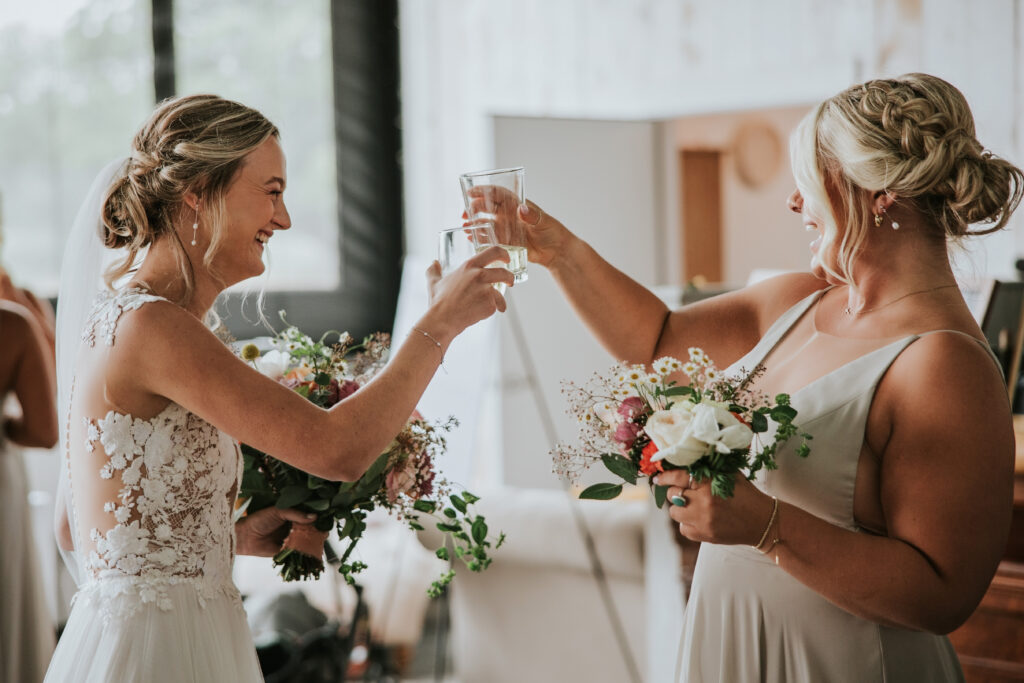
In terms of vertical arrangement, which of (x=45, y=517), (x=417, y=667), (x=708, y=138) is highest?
(x=708, y=138)

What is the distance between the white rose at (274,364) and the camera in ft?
6.09

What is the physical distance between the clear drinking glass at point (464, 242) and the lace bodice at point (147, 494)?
46cm

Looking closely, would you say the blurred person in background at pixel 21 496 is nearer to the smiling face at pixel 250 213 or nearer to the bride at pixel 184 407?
the bride at pixel 184 407

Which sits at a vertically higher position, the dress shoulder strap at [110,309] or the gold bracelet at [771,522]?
the dress shoulder strap at [110,309]

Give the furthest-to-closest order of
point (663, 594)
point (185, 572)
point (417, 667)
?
point (417, 667) < point (663, 594) < point (185, 572)

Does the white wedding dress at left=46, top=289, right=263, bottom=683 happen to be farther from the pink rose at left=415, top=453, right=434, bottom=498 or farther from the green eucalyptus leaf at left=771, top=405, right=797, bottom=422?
the green eucalyptus leaf at left=771, top=405, right=797, bottom=422

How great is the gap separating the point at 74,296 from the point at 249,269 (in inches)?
16.5

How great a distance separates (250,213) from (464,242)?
352 millimetres

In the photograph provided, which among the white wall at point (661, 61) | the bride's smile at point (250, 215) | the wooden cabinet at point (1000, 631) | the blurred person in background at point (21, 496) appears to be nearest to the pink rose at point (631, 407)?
the bride's smile at point (250, 215)

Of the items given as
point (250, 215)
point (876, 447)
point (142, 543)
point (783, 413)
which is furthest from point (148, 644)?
point (876, 447)

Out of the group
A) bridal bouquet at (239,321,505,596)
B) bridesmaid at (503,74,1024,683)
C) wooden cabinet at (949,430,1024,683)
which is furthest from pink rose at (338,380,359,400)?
wooden cabinet at (949,430,1024,683)

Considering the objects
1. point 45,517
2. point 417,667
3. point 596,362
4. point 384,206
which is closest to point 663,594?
point 417,667

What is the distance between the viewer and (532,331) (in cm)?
505

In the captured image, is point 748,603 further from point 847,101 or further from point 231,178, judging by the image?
point 231,178
